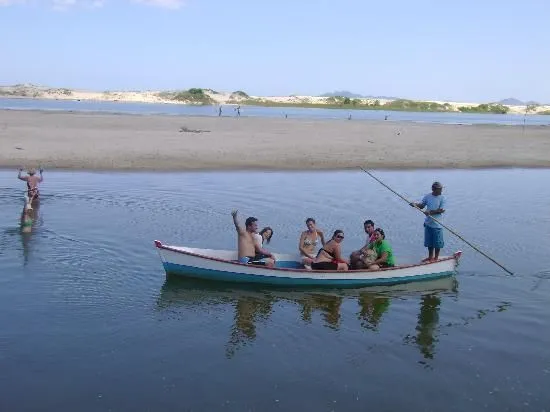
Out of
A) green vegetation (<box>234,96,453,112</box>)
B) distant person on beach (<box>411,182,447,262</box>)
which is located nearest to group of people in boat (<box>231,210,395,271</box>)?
distant person on beach (<box>411,182,447,262</box>)

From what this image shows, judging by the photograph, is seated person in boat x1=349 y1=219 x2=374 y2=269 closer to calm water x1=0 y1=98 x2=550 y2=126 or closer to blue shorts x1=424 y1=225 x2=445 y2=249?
blue shorts x1=424 y1=225 x2=445 y2=249

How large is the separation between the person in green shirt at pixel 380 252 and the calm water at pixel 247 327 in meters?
0.58

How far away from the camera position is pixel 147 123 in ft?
167

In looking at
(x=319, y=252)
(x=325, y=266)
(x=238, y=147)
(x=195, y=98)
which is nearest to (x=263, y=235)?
(x=319, y=252)

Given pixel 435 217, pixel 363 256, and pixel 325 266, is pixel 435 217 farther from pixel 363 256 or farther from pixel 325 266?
pixel 325 266

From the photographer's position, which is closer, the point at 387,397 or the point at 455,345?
the point at 387,397

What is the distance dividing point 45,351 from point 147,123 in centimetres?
4235

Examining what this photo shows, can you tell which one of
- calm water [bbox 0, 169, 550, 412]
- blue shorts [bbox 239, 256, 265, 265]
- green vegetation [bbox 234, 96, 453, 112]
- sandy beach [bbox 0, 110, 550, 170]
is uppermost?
green vegetation [bbox 234, 96, 453, 112]

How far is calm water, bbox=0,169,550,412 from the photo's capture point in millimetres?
8906

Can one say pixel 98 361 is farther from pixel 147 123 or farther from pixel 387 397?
pixel 147 123

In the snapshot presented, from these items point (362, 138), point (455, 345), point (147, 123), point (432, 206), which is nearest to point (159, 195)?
point (432, 206)

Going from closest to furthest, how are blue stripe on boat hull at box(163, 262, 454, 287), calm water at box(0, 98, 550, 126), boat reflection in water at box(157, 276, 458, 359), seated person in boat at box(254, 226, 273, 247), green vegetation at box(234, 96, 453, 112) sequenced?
boat reflection in water at box(157, 276, 458, 359) → blue stripe on boat hull at box(163, 262, 454, 287) → seated person in boat at box(254, 226, 273, 247) → calm water at box(0, 98, 550, 126) → green vegetation at box(234, 96, 453, 112)

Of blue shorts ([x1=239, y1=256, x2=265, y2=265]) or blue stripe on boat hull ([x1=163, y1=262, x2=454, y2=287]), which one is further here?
blue shorts ([x1=239, y1=256, x2=265, y2=265])

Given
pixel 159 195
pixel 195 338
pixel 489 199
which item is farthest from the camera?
pixel 489 199
